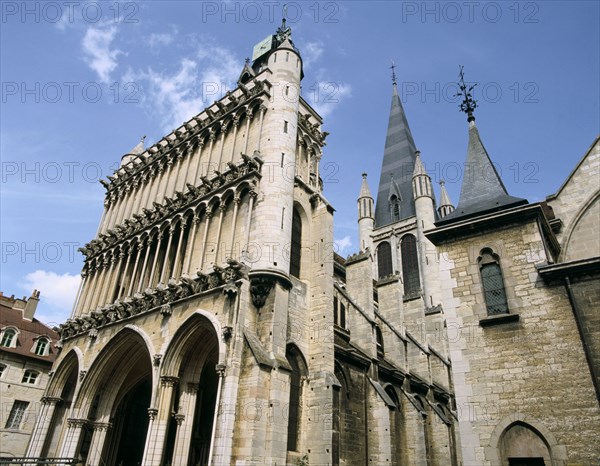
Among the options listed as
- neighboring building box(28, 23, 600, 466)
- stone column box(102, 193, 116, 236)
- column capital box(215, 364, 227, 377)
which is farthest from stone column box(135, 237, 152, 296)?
column capital box(215, 364, 227, 377)

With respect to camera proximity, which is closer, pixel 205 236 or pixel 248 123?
pixel 205 236

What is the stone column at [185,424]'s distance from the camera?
12.4m

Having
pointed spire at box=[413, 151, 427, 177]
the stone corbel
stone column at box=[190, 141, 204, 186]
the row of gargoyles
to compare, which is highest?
pointed spire at box=[413, 151, 427, 177]

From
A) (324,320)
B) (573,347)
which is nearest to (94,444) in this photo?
(324,320)

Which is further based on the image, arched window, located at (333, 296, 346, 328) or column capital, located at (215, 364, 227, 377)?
arched window, located at (333, 296, 346, 328)

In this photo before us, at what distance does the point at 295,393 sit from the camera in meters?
13.5

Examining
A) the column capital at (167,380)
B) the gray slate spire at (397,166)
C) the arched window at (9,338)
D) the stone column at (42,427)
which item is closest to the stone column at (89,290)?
the stone column at (42,427)

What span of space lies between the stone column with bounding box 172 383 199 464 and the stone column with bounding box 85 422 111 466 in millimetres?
4777

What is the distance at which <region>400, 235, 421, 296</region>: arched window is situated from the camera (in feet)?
122

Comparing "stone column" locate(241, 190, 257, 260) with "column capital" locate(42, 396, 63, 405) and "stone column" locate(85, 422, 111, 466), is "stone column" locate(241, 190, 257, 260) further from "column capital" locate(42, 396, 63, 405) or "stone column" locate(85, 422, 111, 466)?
"column capital" locate(42, 396, 63, 405)

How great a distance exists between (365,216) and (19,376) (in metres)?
31.1

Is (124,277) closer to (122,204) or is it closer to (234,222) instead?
(122,204)

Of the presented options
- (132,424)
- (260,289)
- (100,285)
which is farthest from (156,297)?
(132,424)

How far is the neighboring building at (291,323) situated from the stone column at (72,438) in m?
0.08
